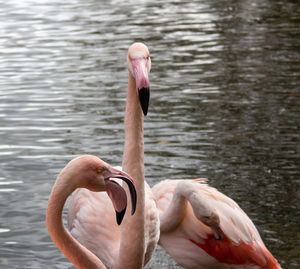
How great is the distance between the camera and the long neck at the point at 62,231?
320cm

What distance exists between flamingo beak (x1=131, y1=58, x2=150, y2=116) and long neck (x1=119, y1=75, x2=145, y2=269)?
0.21 meters

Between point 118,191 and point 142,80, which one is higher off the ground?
point 142,80

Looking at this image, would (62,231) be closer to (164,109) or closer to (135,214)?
(135,214)

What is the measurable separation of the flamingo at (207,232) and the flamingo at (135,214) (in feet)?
0.93

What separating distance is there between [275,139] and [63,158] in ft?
7.83

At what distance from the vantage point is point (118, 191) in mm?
3246

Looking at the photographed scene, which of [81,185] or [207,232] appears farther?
[207,232]

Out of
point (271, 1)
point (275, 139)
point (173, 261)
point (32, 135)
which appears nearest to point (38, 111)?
point (32, 135)

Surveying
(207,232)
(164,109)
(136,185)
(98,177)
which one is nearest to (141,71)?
(136,185)

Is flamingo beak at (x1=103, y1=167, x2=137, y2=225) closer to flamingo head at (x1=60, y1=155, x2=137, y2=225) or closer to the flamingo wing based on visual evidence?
flamingo head at (x1=60, y1=155, x2=137, y2=225)

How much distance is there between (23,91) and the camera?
389 inches

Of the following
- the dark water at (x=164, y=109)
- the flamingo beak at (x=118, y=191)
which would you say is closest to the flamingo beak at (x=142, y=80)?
the flamingo beak at (x=118, y=191)

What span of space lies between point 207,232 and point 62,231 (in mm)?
1918

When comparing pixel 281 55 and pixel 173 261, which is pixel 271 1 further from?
pixel 173 261
